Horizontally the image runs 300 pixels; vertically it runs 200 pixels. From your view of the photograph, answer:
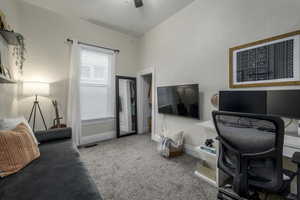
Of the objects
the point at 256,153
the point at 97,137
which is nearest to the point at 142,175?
the point at 256,153

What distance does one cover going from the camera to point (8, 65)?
204cm

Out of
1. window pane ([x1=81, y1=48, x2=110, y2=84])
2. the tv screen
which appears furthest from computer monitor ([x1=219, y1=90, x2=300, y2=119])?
window pane ([x1=81, y1=48, x2=110, y2=84])

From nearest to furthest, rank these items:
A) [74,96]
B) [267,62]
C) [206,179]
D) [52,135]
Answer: [267,62] → [206,179] → [52,135] → [74,96]

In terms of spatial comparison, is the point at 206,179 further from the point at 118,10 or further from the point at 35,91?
the point at 118,10

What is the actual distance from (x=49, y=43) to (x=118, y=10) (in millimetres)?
1686

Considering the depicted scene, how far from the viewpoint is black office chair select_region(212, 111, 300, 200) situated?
3.19 ft

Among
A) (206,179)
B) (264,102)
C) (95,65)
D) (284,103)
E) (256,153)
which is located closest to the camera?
(256,153)

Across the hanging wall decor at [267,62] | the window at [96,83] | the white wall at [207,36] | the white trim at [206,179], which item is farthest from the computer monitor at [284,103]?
the window at [96,83]

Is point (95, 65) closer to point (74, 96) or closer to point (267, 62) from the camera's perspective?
point (74, 96)

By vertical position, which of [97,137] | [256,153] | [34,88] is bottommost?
[97,137]

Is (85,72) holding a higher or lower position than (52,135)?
higher

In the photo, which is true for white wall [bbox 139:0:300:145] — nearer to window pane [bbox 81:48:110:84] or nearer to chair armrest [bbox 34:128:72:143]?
window pane [bbox 81:48:110:84]

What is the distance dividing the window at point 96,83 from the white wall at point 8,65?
1186 millimetres

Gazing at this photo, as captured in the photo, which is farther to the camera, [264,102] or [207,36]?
[207,36]
